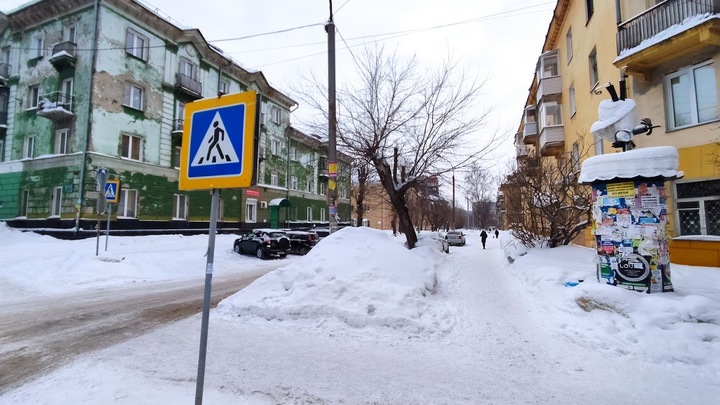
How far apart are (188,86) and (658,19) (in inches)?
981

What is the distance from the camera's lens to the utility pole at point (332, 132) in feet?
34.7

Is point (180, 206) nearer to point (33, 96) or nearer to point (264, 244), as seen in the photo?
point (264, 244)

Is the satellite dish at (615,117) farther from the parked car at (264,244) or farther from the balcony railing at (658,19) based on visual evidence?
the parked car at (264,244)

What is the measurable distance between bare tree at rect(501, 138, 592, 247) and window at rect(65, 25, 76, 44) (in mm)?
24518

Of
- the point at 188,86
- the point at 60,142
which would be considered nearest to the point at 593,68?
the point at 188,86

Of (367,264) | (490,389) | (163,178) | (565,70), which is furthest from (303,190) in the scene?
(490,389)

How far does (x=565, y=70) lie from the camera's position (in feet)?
65.6

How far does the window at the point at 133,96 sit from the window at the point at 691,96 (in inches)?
997

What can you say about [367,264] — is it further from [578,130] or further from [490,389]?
[578,130]

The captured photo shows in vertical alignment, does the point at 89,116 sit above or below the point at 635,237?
above

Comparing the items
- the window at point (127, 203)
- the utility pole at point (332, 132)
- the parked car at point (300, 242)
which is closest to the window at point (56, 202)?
the window at point (127, 203)

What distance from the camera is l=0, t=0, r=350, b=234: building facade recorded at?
19391 millimetres

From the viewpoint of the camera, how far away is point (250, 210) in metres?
31.0

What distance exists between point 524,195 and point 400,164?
5707 millimetres
